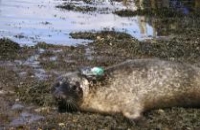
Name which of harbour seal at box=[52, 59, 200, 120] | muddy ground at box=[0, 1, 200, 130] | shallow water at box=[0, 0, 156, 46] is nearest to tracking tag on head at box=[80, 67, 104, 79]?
harbour seal at box=[52, 59, 200, 120]

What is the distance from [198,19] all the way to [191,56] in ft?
24.5

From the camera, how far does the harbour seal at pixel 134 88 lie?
659 centimetres

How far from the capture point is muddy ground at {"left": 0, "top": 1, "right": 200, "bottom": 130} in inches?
249

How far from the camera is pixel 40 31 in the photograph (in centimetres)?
1364

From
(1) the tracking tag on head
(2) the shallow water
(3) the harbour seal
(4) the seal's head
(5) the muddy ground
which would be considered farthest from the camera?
(2) the shallow water

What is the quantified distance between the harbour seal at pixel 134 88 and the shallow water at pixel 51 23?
5.23m

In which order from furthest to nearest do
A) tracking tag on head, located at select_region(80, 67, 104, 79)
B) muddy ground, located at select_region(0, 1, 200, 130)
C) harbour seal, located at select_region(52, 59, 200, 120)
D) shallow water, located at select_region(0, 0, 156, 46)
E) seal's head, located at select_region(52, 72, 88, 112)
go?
shallow water, located at select_region(0, 0, 156, 46), tracking tag on head, located at select_region(80, 67, 104, 79), harbour seal, located at select_region(52, 59, 200, 120), seal's head, located at select_region(52, 72, 88, 112), muddy ground, located at select_region(0, 1, 200, 130)

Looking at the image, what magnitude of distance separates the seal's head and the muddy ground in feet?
0.38

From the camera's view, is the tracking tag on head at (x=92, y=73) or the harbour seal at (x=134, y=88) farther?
the tracking tag on head at (x=92, y=73)

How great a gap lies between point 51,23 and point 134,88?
8.84 meters

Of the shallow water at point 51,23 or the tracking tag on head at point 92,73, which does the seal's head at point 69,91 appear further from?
the shallow water at point 51,23

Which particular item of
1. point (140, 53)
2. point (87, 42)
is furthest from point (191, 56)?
point (87, 42)

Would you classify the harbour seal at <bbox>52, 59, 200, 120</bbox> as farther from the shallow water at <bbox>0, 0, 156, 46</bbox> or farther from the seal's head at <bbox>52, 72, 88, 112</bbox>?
the shallow water at <bbox>0, 0, 156, 46</bbox>

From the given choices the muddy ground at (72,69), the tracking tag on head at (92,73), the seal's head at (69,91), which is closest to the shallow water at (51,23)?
the muddy ground at (72,69)
